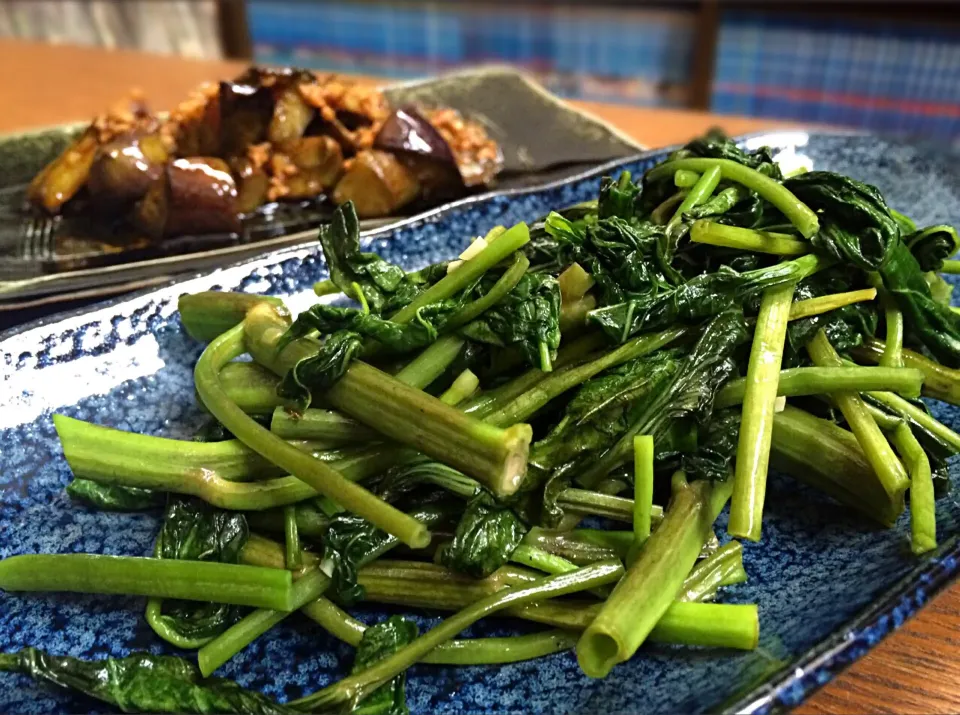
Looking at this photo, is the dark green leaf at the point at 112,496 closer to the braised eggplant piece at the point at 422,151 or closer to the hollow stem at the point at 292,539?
the hollow stem at the point at 292,539

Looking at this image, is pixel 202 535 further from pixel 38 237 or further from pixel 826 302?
pixel 38 237

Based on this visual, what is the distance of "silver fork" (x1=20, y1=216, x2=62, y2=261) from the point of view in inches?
122

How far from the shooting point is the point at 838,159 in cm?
310

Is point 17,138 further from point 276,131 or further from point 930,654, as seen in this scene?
point 930,654

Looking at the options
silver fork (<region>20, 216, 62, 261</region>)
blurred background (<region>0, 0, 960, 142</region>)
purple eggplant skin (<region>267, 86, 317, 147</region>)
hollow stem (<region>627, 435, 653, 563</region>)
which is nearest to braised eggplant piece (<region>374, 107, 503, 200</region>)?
purple eggplant skin (<region>267, 86, 317, 147</region>)

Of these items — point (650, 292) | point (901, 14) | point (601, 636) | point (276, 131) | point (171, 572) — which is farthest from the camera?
point (901, 14)

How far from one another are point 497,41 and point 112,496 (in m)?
5.89

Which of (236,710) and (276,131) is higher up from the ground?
(276,131)

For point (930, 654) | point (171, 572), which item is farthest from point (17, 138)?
point (930, 654)

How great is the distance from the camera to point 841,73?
5.59 m

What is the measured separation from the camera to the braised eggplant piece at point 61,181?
3.33m

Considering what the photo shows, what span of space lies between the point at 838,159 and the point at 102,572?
2854mm

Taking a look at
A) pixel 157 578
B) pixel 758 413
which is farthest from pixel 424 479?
pixel 758 413

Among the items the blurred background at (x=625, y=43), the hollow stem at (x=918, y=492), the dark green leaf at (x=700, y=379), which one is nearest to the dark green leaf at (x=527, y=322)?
the dark green leaf at (x=700, y=379)
